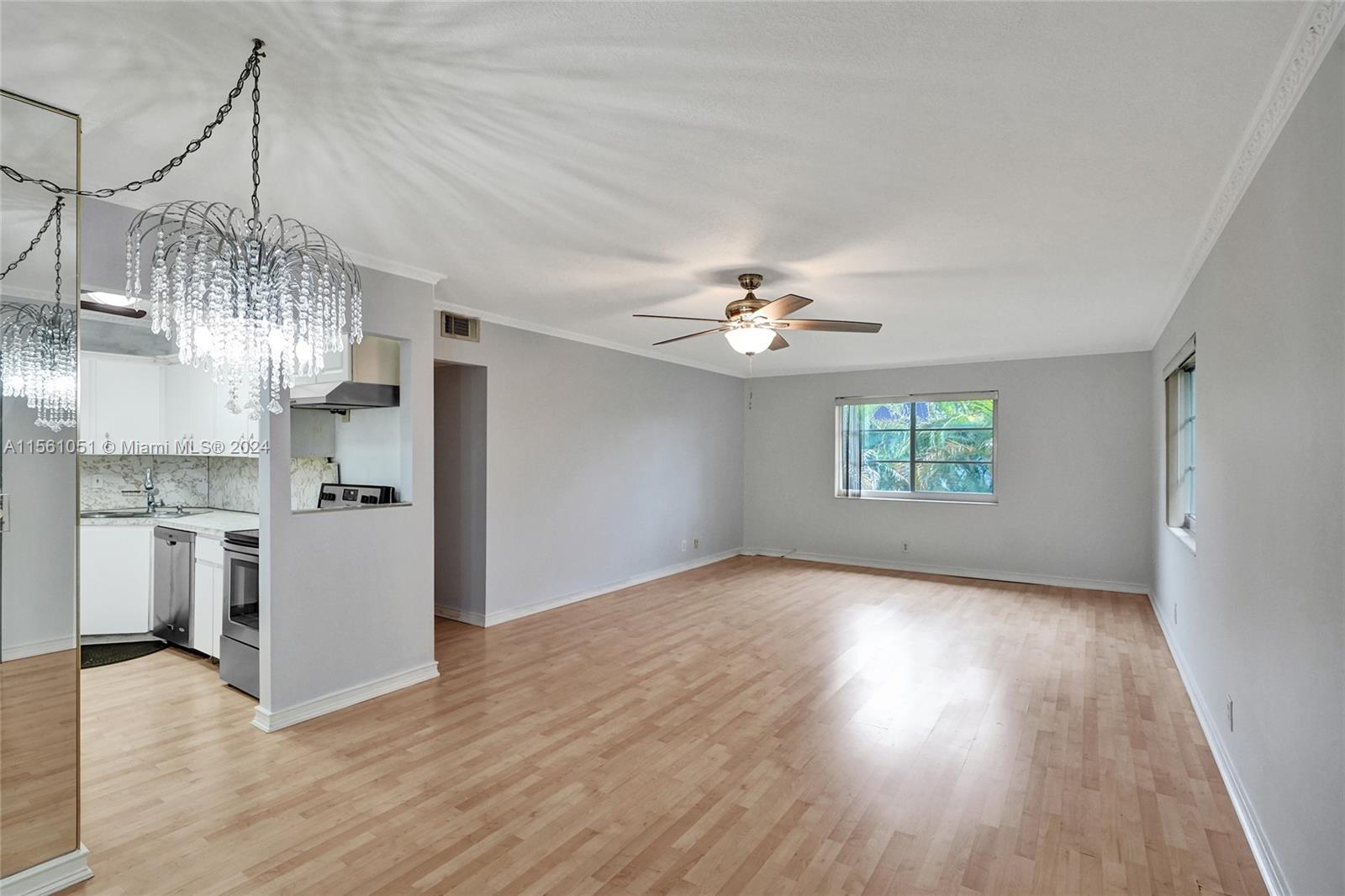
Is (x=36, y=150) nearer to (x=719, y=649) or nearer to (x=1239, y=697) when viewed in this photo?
(x=719, y=649)

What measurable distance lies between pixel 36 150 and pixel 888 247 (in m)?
3.45

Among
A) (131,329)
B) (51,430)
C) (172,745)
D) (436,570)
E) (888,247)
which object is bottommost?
(172,745)

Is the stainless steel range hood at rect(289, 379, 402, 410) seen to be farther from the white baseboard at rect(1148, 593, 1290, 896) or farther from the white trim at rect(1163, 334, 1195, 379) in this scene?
the white trim at rect(1163, 334, 1195, 379)

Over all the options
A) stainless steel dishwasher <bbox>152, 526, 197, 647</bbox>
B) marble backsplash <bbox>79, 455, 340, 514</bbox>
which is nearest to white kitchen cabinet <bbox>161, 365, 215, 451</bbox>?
marble backsplash <bbox>79, 455, 340, 514</bbox>

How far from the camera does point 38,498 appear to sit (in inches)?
84.7

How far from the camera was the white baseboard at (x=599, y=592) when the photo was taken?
17.1ft

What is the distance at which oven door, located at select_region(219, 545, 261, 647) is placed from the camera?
364 cm

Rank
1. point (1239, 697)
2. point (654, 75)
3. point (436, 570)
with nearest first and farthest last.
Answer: point (654, 75) < point (1239, 697) < point (436, 570)

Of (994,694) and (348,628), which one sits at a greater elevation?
(348,628)

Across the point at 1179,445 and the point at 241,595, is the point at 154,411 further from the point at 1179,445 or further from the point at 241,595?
the point at 1179,445

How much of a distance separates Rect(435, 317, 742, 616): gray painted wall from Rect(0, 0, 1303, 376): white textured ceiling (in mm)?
1762

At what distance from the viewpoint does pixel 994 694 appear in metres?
3.73

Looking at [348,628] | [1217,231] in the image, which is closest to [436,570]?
[348,628]

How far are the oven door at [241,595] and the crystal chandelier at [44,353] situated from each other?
1619 millimetres
